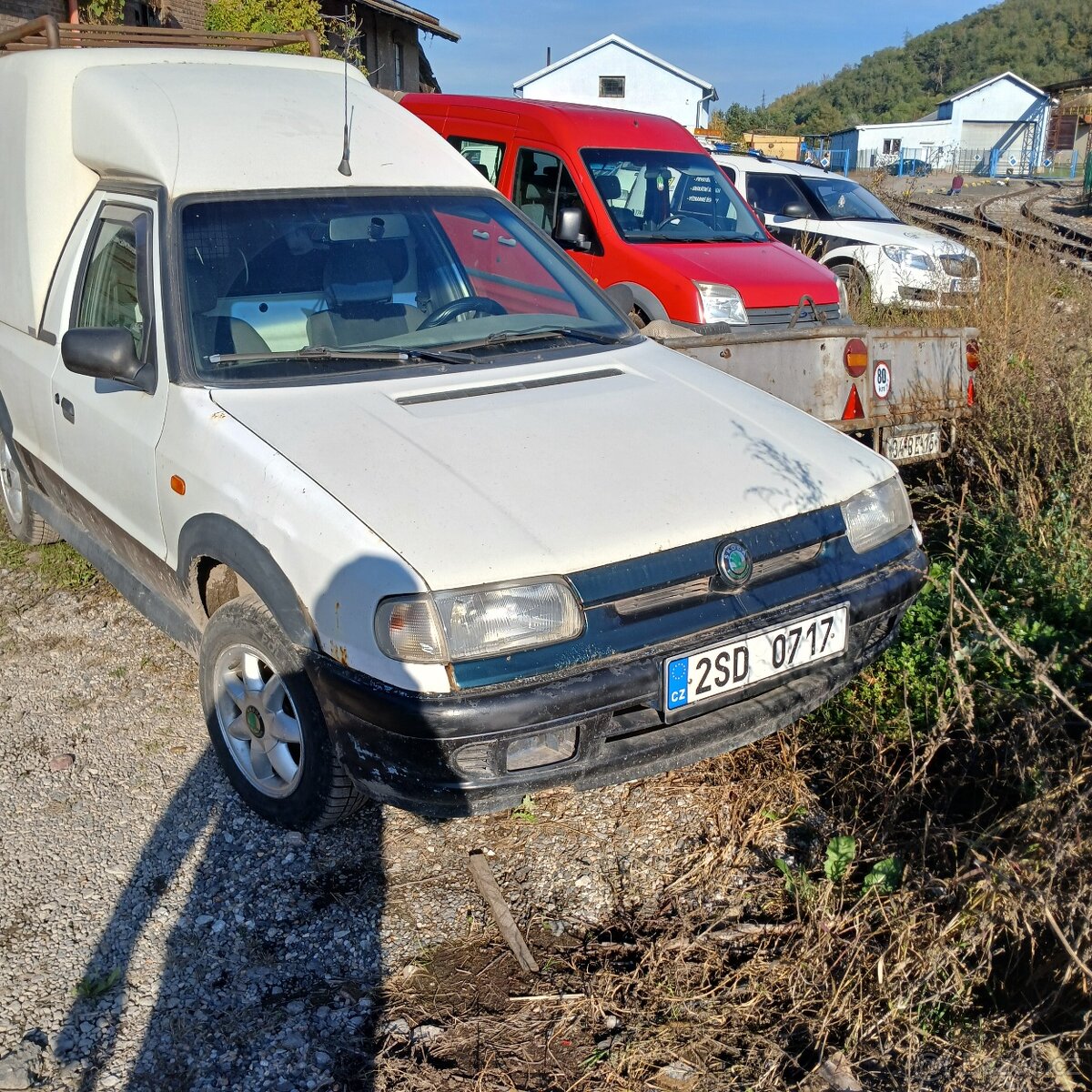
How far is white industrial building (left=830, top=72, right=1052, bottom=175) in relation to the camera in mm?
66375

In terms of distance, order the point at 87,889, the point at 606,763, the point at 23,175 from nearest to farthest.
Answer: the point at 606,763
the point at 87,889
the point at 23,175

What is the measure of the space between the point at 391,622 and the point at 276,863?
1.08 metres

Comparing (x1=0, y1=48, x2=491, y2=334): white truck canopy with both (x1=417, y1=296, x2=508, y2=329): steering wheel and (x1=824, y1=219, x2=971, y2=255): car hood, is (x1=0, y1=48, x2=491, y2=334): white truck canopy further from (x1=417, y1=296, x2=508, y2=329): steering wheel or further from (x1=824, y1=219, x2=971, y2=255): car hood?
(x1=824, y1=219, x2=971, y2=255): car hood

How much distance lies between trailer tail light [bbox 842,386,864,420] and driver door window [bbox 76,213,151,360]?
3108 millimetres

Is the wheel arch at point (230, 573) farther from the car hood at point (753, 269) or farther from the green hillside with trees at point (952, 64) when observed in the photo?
the green hillside with trees at point (952, 64)

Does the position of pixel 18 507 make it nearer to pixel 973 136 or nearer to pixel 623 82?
pixel 623 82

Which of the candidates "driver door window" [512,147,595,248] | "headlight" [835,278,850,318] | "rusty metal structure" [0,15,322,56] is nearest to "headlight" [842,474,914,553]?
"rusty metal structure" [0,15,322,56]

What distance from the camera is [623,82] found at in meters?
48.9

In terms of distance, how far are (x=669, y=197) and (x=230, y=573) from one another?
19.8 ft

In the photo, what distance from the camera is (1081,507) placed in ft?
13.5

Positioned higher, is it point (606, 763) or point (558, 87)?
point (558, 87)

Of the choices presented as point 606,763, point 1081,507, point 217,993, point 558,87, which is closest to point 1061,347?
point 1081,507

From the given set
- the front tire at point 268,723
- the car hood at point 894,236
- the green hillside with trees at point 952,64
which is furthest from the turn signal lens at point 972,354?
the green hillside with trees at point 952,64

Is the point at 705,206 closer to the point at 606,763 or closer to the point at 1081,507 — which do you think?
the point at 1081,507
